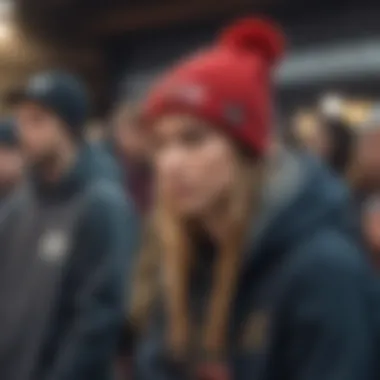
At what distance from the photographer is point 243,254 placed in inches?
73.6

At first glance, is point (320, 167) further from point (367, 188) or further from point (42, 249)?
point (42, 249)

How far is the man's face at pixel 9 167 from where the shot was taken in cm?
434

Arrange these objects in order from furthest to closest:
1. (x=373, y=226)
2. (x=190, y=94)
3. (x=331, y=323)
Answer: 1. (x=373, y=226)
2. (x=190, y=94)
3. (x=331, y=323)

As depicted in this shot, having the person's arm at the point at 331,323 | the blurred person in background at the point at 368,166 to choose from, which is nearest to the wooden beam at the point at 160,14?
the blurred person in background at the point at 368,166

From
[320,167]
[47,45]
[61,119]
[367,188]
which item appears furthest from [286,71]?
[320,167]

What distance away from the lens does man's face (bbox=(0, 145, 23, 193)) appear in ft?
14.2

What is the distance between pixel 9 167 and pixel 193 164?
2554 mm

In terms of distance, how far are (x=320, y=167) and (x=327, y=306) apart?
276 millimetres

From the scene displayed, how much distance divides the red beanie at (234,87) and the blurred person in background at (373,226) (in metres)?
0.36

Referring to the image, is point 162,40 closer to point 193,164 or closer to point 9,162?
point 9,162

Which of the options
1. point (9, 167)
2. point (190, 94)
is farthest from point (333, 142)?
point (190, 94)

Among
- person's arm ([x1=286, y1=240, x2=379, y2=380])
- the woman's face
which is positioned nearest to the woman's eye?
the woman's face

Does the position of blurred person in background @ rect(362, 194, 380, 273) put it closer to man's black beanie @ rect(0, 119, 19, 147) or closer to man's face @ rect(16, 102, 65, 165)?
man's face @ rect(16, 102, 65, 165)

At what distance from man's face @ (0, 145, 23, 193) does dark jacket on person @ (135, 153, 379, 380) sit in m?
2.49
